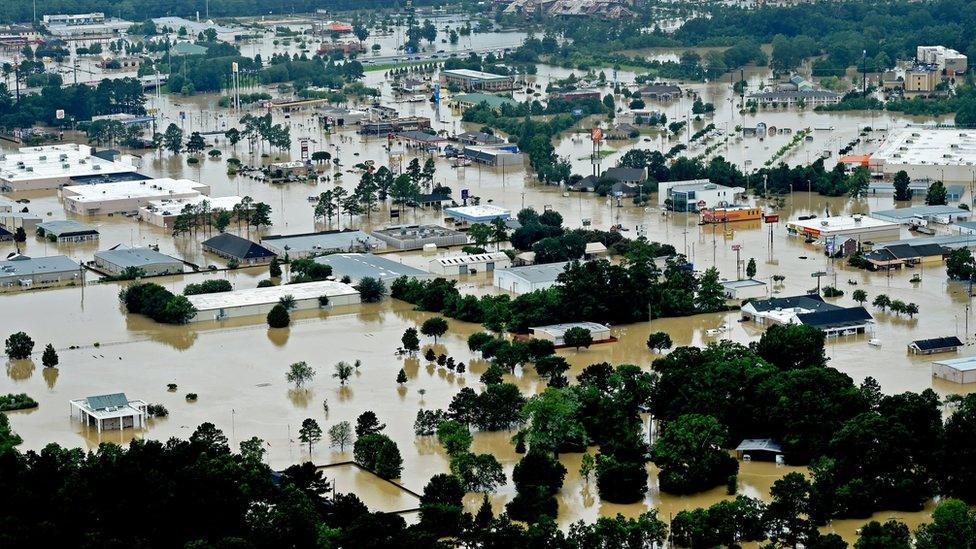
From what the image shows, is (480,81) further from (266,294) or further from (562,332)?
(562,332)

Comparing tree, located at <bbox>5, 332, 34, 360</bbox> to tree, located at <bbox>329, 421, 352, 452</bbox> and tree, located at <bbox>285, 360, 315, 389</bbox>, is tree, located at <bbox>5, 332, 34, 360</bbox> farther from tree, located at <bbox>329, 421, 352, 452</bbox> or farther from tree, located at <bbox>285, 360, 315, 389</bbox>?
tree, located at <bbox>329, 421, 352, 452</bbox>

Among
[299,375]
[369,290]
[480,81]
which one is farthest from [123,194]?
[480,81]

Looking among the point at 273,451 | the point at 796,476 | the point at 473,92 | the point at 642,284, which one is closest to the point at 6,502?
the point at 273,451

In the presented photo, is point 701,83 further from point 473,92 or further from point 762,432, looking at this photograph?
point 762,432

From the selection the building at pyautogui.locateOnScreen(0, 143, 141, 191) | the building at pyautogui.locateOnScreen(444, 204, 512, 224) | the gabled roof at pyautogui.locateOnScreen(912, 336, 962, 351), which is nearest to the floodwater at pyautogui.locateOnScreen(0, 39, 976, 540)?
the gabled roof at pyautogui.locateOnScreen(912, 336, 962, 351)

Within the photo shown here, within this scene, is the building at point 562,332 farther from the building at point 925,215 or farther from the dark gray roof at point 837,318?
the building at point 925,215

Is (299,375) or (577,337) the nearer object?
(299,375)

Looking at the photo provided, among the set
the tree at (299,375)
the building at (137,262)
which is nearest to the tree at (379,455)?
the tree at (299,375)
